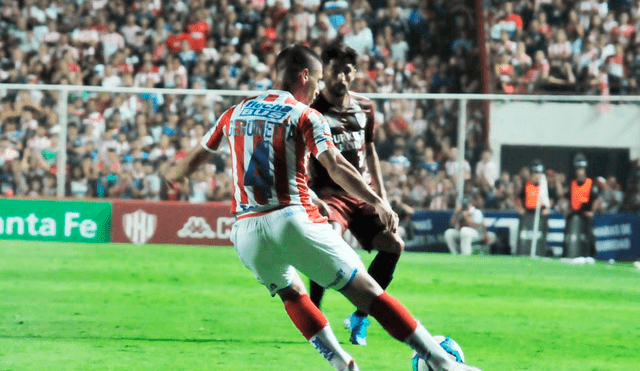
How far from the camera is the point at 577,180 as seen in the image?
56.7 feet

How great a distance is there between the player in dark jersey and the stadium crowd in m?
13.5

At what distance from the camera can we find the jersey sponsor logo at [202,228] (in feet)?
57.1

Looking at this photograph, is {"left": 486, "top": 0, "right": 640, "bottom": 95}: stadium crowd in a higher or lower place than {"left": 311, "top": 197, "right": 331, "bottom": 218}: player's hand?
higher

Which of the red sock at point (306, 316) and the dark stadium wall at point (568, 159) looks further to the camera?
the dark stadium wall at point (568, 159)

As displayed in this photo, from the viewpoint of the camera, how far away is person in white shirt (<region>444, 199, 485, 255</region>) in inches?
683

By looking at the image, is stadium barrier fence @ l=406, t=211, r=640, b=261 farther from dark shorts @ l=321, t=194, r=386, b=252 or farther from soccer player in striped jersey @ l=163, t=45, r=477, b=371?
soccer player in striped jersey @ l=163, t=45, r=477, b=371

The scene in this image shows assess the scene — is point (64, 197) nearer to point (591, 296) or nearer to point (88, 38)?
point (88, 38)

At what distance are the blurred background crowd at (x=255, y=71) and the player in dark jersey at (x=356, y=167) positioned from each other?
9814mm

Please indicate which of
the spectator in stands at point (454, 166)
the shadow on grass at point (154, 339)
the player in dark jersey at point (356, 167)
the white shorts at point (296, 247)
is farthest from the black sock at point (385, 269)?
the spectator in stands at point (454, 166)

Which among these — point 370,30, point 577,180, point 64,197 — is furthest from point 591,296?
point 370,30

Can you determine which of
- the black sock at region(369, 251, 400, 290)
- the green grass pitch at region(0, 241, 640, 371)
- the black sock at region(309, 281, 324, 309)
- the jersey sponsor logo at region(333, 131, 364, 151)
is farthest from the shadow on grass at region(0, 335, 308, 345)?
the jersey sponsor logo at region(333, 131, 364, 151)

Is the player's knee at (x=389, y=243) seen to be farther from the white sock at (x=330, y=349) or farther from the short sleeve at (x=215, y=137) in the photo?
the short sleeve at (x=215, y=137)

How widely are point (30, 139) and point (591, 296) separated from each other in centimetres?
1033

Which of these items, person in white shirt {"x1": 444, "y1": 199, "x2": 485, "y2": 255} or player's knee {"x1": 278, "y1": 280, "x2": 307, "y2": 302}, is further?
person in white shirt {"x1": 444, "y1": 199, "x2": 485, "y2": 255}
